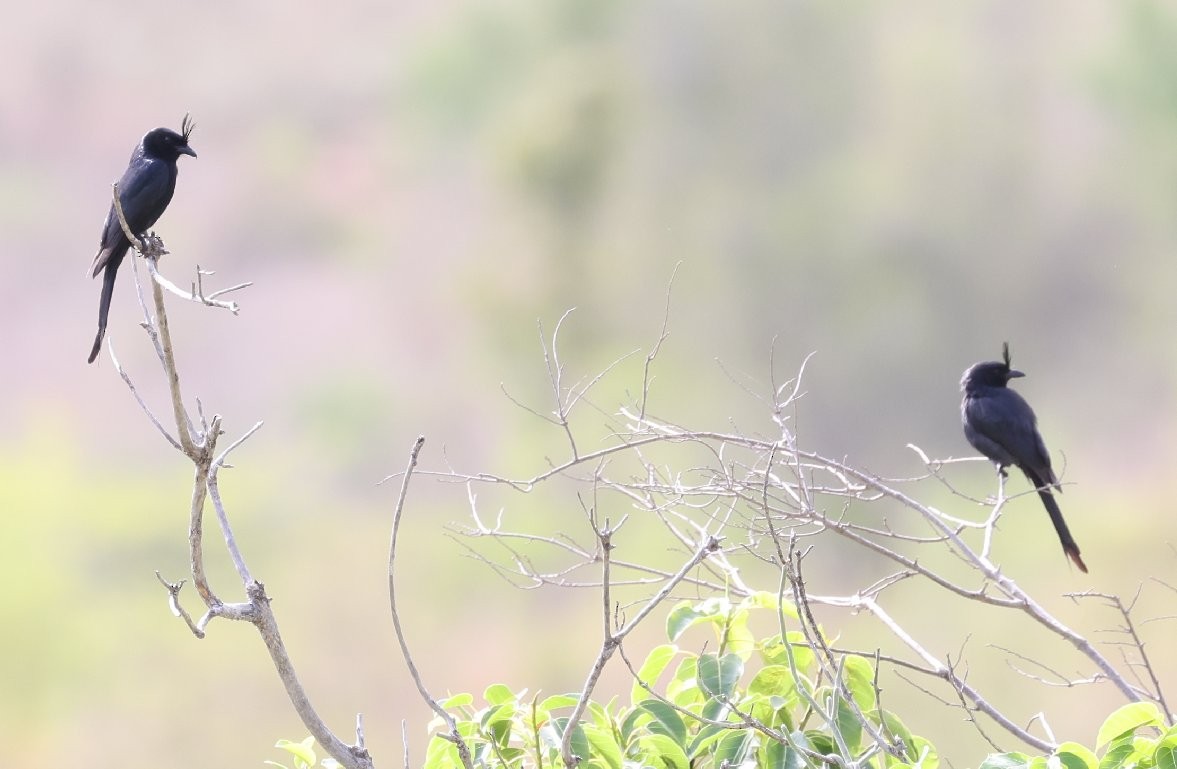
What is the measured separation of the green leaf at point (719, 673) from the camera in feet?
4.61

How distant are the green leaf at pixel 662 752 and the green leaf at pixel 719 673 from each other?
0.10 metres

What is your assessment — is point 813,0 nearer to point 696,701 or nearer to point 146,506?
point 146,506

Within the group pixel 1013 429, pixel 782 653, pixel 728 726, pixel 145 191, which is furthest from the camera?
pixel 1013 429

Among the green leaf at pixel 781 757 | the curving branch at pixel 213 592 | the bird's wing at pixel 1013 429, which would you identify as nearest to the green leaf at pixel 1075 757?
the green leaf at pixel 781 757

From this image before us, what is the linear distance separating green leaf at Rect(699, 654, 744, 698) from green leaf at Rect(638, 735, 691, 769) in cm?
10

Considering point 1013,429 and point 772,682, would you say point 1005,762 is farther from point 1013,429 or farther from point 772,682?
point 1013,429

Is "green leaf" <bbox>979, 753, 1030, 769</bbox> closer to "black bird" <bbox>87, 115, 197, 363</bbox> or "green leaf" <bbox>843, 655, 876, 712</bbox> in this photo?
"green leaf" <bbox>843, 655, 876, 712</bbox>

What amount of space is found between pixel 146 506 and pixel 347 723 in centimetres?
131

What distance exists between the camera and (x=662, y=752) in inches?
51.2

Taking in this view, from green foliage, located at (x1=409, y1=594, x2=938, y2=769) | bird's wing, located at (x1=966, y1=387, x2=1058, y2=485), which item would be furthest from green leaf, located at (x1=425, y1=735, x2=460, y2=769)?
bird's wing, located at (x1=966, y1=387, x2=1058, y2=485)

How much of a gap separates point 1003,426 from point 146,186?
2359 mm

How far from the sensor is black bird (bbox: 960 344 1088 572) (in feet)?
10.2

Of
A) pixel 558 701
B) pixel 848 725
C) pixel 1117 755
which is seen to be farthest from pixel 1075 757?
pixel 558 701

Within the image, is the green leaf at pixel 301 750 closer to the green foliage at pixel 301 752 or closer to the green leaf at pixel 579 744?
the green foliage at pixel 301 752
